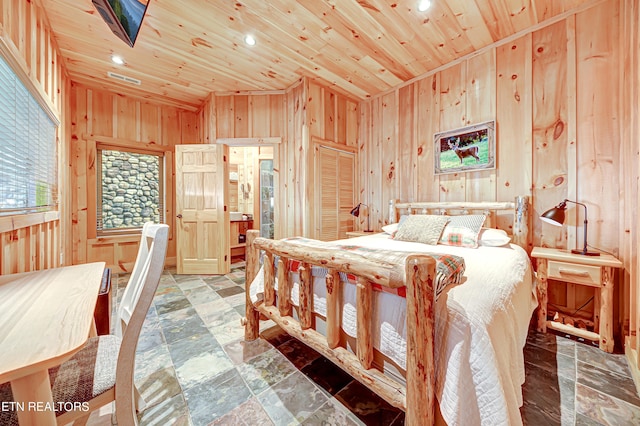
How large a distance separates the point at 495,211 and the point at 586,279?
3.11 ft

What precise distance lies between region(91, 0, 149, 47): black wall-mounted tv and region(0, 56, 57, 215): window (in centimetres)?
76

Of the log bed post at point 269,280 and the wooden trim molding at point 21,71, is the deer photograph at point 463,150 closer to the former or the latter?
the log bed post at point 269,280

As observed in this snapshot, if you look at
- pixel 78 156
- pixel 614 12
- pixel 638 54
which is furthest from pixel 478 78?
pixel 78 156

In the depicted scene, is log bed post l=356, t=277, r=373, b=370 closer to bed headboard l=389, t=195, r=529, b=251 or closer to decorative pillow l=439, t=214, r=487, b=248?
decorative pillow l=439, t=214, r=487, b=248

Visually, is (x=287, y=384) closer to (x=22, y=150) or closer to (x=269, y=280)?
(x=269, y=280)

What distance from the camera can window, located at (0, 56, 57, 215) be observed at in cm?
136

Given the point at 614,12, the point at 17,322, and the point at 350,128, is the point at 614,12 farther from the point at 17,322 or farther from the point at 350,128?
the point at 17,322

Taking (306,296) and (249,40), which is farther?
(249,40)

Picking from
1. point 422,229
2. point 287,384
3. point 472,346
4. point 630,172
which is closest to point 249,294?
point 287,384

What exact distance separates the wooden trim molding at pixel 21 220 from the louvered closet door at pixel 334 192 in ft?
8.91

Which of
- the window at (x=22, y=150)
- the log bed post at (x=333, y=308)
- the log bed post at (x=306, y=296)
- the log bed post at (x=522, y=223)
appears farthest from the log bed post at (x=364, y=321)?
the log bed post at (x=522, y=223)

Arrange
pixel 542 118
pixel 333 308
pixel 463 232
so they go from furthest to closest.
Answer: pixel 542 118 < pixel 463 232 < pixel 333 308

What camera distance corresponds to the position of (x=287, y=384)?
1.44 meters

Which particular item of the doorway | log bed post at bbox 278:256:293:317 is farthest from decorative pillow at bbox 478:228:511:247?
the doorway
